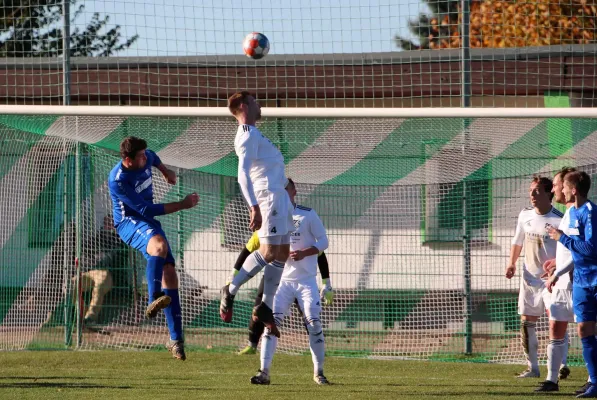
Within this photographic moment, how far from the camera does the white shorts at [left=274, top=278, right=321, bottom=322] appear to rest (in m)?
11.0

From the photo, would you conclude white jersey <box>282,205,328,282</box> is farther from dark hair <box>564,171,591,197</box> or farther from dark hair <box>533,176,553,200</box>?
dark hair <box>564,171,591,197</box>

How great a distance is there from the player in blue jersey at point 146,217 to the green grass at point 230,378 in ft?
2.91

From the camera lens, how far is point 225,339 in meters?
13.9

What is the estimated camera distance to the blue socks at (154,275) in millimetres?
9586

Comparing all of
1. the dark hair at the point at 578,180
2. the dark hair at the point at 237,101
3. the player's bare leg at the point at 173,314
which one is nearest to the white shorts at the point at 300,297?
the player's bare leg at the point at 173,314

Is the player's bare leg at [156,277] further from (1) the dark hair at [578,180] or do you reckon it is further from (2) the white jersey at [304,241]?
(1) the dark hair at [578,180]

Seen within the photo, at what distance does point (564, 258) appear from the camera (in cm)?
996

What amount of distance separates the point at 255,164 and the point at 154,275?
1.43m

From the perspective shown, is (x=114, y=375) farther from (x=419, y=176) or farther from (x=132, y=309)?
(x=419, y=176)

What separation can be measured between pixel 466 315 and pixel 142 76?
5745 mm

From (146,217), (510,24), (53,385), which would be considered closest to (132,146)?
(146,217)

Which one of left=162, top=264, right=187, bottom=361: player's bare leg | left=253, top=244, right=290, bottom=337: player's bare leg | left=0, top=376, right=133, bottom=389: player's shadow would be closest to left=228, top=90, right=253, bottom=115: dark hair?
left=253, top=244, right=290, bottom=337: player's bare leg

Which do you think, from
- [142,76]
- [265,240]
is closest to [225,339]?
[142,76]

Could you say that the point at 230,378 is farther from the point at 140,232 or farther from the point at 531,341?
the point at 531,341
